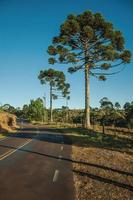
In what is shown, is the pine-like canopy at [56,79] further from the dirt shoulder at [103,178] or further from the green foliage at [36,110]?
the dirt shoulder at [103,178]

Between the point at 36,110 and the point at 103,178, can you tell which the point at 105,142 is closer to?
the point at 103,178

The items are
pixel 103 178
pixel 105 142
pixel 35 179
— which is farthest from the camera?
pixel 105 142

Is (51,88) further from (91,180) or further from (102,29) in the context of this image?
(91,180)

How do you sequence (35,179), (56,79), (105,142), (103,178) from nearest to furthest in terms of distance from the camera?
(35,179) < (103,178) < (105,142) < (56,79)

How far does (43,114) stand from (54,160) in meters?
84.2

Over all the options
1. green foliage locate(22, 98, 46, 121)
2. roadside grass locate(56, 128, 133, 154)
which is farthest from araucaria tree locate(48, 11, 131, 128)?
green foliage locate(22, 98, 46, 121)

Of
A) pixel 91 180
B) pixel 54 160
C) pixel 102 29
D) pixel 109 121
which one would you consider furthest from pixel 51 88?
pixel 91 180

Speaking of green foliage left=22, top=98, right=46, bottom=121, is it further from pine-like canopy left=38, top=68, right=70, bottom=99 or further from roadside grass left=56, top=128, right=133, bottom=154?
roadside grass left=56, top=128, right=133, bottom=154

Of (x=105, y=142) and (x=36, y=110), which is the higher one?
(x=36, y=110)

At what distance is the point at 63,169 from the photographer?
13312 mm

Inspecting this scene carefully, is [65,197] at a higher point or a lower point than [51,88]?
lower

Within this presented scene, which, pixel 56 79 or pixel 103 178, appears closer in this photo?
pixel 103 178

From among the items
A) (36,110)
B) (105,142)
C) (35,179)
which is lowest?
(35,179)

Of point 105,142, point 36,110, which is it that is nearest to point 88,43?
point 105,142
